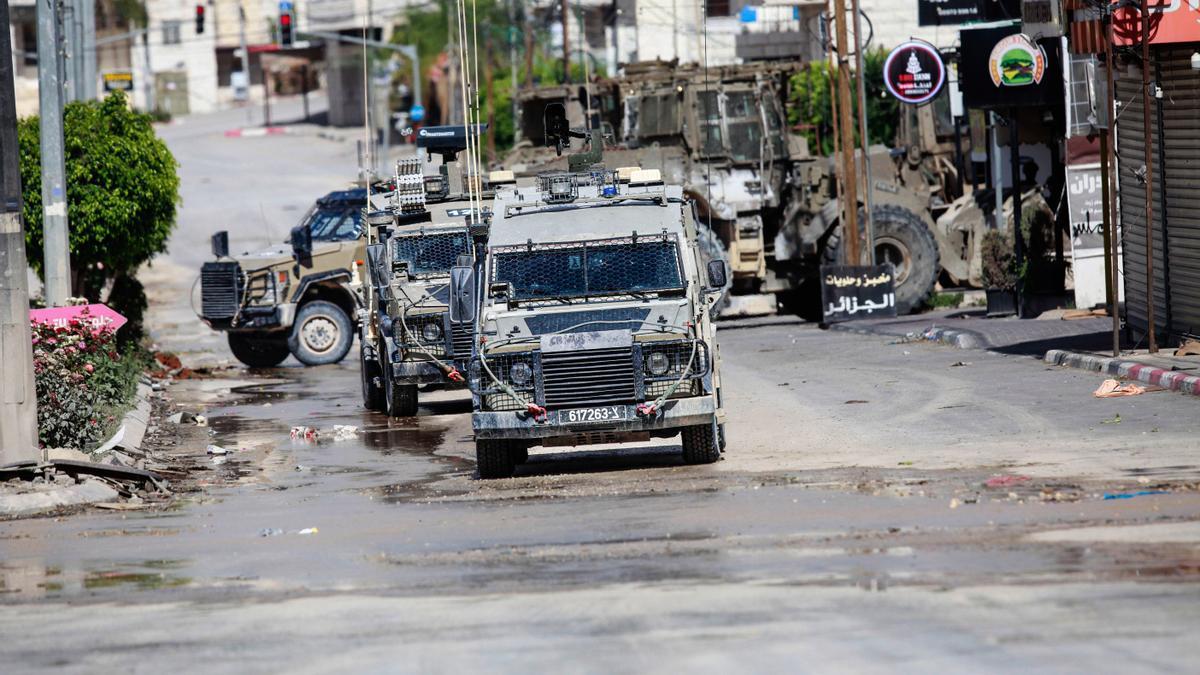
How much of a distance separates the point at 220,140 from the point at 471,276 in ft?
235

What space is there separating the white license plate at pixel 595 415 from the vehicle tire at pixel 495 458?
731mm

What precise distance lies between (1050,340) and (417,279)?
8.23 metres

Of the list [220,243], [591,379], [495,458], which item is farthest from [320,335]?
[591,379]

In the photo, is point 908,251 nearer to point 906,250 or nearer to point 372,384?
point 906,250

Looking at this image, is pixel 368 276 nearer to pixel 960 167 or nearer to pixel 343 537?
pixel 343 537

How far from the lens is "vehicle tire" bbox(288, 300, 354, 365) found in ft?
98.1

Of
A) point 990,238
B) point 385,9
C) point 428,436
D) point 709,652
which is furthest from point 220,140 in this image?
point 709,652

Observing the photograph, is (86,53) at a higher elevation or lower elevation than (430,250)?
higher

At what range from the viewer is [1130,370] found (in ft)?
62.7

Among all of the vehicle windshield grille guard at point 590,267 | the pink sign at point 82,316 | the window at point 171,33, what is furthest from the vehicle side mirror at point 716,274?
the window at point 171,33

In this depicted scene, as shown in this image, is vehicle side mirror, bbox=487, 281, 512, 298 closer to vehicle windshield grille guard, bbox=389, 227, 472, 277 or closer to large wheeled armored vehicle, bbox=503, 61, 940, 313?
vehicle windshield grille guard, bbox=389, 227, 472, 277

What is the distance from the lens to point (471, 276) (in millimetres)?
16312

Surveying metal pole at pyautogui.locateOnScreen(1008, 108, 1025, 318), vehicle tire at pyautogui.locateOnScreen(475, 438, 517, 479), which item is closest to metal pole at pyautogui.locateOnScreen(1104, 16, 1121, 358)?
metal pole at pyautogui.locateOnScreen(1008, 108, 1025, 318)

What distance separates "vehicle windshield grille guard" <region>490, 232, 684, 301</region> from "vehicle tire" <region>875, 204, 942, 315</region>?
15.3 meters
